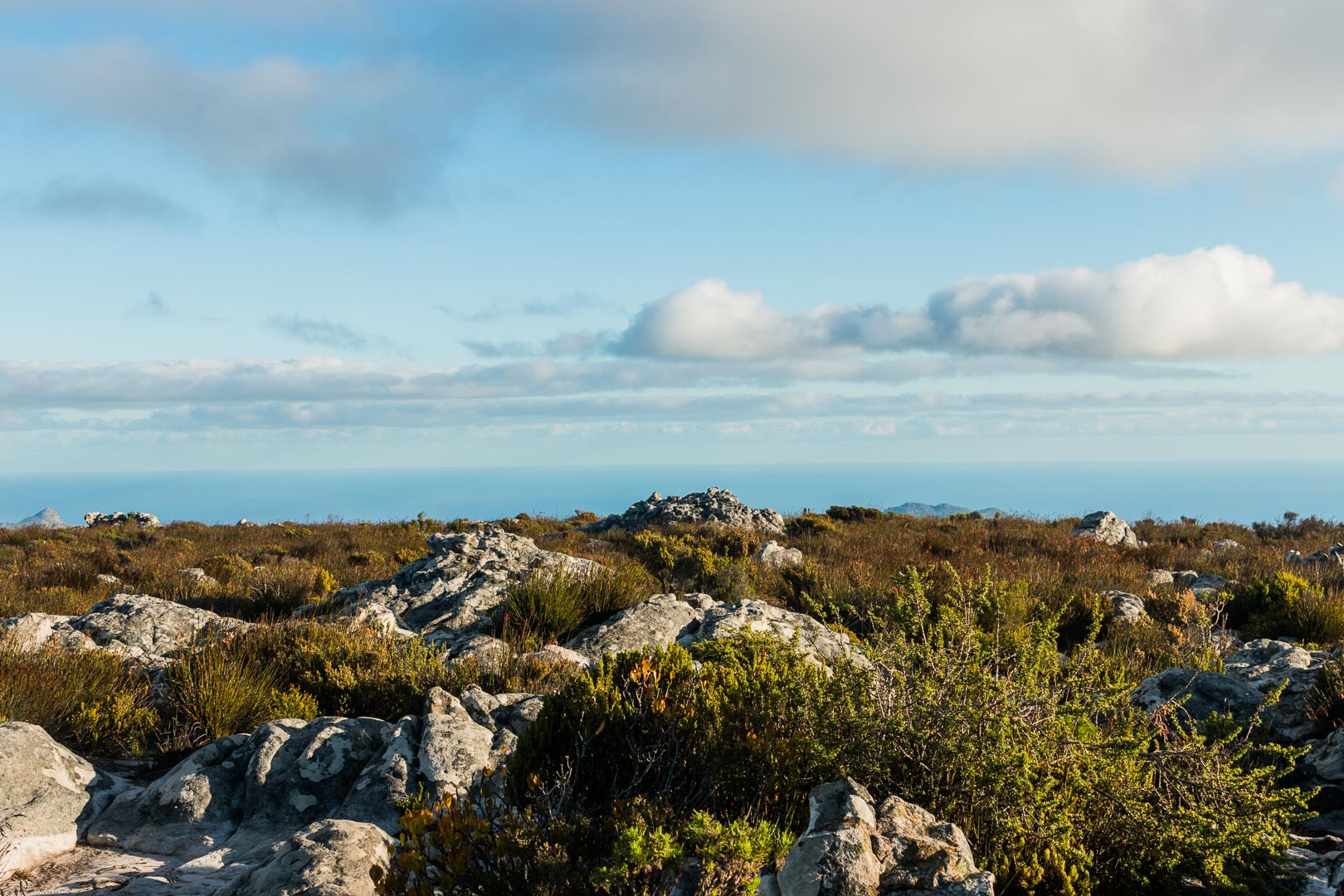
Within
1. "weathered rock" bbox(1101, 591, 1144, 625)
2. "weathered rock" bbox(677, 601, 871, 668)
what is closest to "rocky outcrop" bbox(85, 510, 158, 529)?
"weathered rock" bbox(677, 601, 871, 668)

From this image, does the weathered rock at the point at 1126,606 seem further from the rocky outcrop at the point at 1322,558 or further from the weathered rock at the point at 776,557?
the weathered rock at the point at 776,557

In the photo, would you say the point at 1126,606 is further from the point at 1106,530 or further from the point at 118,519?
the point at 118,519

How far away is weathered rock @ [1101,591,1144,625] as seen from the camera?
11484 millimetres

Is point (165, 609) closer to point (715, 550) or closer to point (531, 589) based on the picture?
point (531, 589)

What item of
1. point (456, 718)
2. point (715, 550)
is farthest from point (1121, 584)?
point (456, 718)

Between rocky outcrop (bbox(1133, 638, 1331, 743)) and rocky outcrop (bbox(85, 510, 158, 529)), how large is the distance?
32593 mm

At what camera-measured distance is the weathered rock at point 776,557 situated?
15.6 m

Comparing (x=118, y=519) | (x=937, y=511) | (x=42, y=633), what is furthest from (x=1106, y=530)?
(x=937, y=511)

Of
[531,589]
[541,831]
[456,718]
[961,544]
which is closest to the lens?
[541,831]

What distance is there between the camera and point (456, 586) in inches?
455

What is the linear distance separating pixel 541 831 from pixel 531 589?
6.56m

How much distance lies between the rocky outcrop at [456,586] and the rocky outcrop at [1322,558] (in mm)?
13755

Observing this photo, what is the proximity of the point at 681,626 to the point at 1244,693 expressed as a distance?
575 cm

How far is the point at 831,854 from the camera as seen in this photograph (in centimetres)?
336
